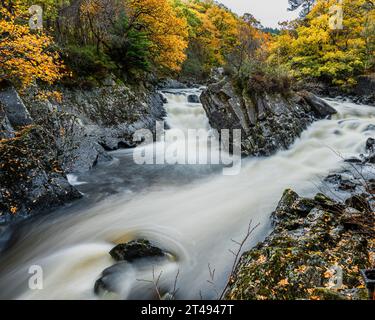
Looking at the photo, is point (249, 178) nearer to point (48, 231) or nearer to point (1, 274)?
point (48, 231)

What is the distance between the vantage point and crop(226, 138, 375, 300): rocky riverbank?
2.85 m

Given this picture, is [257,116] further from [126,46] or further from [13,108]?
[13,108]

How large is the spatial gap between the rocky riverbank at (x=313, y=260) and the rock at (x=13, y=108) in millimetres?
6196

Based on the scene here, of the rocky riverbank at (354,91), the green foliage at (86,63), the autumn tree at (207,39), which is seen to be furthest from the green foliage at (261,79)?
the autumn tree at (207,39)

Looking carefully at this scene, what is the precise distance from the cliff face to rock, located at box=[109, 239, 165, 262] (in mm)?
6451

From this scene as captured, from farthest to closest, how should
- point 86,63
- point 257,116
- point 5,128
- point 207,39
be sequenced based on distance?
point 207,39 → point 86,63 → point 257,116 → point 5,128

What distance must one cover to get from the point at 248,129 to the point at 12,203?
7712 millimetres

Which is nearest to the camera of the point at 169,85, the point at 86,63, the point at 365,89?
the point at 86,63

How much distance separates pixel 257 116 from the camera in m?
10.4

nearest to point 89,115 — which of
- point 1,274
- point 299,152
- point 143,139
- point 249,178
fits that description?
point 143,139

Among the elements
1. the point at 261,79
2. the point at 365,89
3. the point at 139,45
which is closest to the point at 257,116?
the point at 261,79

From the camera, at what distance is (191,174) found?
9266mm

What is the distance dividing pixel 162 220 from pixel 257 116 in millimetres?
6046

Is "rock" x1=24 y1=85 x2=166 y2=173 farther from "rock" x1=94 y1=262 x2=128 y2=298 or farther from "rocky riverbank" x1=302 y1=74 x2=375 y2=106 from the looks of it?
"rocky riverbank" x1=302 y1=74 x2=375 y2=106
